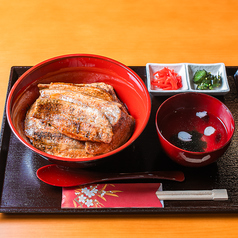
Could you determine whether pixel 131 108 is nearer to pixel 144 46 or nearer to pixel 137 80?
pixel 137 80

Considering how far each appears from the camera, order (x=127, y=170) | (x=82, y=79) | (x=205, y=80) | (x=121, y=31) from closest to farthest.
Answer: (x=127, y=170)
(x=82, y=79)
(x=205, y=80)
(x=121, y=31)

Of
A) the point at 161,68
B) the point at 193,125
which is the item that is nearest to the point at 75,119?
the point at 193,125

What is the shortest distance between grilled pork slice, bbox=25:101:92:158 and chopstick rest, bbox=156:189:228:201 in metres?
0.33

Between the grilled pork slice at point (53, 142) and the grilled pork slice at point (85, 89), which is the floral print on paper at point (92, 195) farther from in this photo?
the grilled pork slice at point (85, 89)

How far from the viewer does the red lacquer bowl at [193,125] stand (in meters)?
1.18

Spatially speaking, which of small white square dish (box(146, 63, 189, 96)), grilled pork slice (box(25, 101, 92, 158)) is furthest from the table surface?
grilled pork slice (box(25, 101, 92, 158))

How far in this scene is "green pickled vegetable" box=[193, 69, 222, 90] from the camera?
1506 millimetres

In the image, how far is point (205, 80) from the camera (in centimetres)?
152

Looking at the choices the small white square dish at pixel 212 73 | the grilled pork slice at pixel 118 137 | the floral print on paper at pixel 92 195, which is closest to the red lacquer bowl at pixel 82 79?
the grilled pork slice at pixel 118 137

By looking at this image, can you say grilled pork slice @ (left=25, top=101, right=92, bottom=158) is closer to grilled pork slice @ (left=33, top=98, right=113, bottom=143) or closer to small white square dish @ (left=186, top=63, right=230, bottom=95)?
grilled pork slice @ (left=33, top=98, right=113, bottom=143)

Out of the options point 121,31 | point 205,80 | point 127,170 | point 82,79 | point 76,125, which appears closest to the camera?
point 76,125

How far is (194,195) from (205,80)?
2.05 feet

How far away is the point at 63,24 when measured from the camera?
6.33ft

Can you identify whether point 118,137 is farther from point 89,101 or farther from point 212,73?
point 212,73
